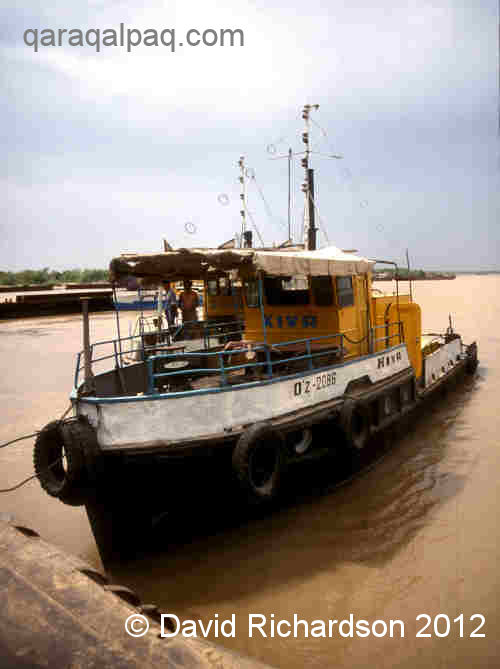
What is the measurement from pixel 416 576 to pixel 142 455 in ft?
9.47

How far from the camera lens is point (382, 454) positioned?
7.77 metres

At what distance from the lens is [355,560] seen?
17.4ft

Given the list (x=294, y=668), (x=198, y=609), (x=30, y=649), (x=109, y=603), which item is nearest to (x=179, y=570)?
(x=198, y=609)

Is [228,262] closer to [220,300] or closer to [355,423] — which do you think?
[355,423]

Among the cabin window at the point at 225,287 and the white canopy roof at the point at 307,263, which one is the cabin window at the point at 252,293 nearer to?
the white canopy roof at the point at 307,263

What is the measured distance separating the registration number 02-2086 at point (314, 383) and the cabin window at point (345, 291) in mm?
1262

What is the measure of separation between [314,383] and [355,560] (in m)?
1.98

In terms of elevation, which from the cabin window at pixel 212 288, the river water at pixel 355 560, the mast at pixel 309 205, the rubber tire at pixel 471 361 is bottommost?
the river water at pixel 355 560

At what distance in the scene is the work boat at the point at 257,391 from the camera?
4.99 meters

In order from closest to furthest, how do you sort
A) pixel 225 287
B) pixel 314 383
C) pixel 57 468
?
pixel 57 468, pixel 314 383, pixel 225 287

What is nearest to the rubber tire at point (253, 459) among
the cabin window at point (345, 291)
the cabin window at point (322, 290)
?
the cabin window at point (322, 290)

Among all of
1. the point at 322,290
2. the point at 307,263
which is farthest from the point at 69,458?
the point at 322,290

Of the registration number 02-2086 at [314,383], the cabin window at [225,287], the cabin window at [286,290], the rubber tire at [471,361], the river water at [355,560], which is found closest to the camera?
the river water at [355,560]

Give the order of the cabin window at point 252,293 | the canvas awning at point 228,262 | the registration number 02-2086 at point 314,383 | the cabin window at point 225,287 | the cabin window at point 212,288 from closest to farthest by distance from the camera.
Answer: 1. the canvas awning at point 228,262
2. the registration number 02-2086 at point 314,383
3. the cabin window at point 252,293
4. the cabin window at point 225,287
5. the cabin window at point 212,288
